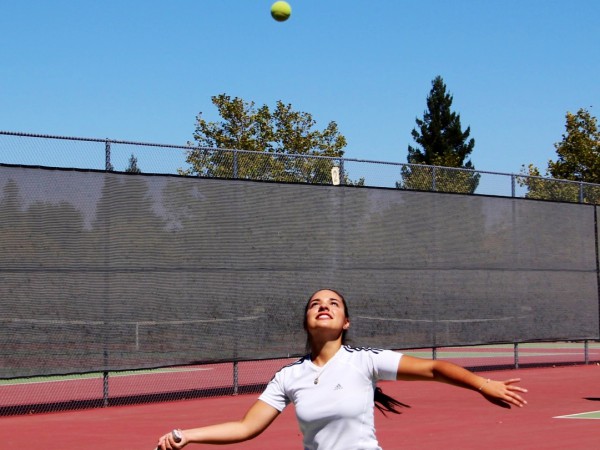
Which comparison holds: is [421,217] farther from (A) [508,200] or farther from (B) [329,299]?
(B) [329,299]

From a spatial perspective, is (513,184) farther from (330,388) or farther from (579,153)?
(579,153)

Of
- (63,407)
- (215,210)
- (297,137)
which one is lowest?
(63,407)

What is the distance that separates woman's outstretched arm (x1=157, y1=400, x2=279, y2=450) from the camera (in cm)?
428

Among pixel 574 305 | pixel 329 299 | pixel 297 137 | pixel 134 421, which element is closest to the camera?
pixel 329 299

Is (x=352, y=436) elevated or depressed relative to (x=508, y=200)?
depressed

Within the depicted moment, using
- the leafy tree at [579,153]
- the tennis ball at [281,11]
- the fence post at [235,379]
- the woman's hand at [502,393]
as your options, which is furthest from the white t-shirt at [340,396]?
the leafy tree at [579,153]

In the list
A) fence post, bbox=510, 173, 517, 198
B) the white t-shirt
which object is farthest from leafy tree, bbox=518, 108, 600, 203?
the white t-shirt

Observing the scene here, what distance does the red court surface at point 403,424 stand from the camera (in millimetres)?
10992

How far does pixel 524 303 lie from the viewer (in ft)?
66.2

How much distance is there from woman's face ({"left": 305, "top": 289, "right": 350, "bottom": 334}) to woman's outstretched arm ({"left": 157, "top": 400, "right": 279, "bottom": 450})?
407 mm

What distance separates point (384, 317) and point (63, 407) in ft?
17.4

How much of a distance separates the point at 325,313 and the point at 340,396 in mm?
330

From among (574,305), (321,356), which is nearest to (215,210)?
(574,305)

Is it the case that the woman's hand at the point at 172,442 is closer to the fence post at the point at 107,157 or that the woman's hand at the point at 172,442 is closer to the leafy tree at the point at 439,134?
the fence post at the point at 107,157
